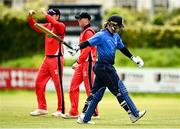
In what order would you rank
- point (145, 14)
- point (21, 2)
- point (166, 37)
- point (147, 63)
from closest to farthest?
1. point (147, 63)
2. point (166, 37)
3. point (145, 14)
4. point (21, 2)

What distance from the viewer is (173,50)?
3916 cm

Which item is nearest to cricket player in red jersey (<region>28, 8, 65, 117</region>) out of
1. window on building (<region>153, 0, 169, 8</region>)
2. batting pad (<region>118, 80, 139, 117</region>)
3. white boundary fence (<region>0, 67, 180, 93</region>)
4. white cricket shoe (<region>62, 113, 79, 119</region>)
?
white cricket shoe (<region>62, 113, 79, 119</region>)

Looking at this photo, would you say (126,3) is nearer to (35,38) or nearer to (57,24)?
(35,38)

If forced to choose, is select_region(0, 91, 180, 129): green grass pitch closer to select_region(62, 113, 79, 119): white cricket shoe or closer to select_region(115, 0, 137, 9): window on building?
select_region(62, 113, 79, 119): white cricket shoe

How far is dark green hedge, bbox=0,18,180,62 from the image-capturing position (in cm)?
4038

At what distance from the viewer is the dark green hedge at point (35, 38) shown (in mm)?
40375

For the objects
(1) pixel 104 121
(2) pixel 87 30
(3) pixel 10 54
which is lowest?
(3) pixel 10 54

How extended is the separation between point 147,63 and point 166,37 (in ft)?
9.51

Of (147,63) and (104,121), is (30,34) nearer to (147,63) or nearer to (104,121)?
(147,63)

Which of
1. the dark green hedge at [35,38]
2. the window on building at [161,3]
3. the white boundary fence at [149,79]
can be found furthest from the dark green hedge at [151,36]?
the white boundary fence at [149,79]

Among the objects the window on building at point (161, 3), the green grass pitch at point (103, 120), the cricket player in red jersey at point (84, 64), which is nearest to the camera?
the green grass pitch at point (103, 120)

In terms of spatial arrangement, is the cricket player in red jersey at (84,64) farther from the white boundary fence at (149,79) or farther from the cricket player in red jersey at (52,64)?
the white boundary fence at (149,79)

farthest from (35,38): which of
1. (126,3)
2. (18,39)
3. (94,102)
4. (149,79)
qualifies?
(94,102)

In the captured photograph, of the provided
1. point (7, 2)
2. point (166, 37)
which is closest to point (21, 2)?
point (7, 2)
